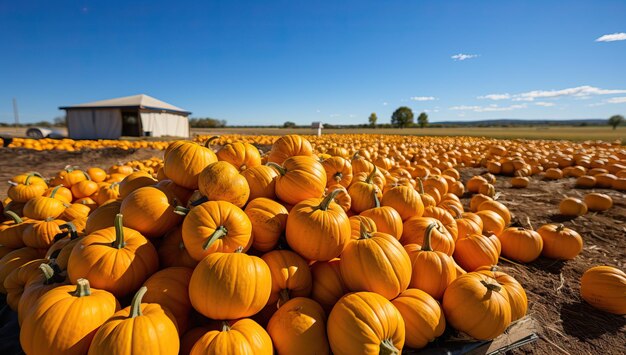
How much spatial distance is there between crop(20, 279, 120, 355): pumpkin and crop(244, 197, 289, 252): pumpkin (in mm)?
951

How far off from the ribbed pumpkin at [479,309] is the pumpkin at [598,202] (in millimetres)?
5146

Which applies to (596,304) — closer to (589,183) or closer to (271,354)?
(271,354)

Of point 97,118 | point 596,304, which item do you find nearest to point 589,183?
point 596,304

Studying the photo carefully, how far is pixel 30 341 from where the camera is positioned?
4.67 feet

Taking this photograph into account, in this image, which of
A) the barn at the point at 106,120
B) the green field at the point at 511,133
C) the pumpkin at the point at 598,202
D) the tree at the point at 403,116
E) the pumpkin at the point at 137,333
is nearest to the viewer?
the pumpkin at the point at 137,333

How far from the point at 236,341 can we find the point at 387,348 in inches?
30.5

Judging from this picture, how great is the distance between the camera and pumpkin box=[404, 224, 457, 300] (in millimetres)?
2029

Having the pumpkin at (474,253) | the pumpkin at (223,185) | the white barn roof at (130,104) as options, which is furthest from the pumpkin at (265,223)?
the white barn roof at (130,104)

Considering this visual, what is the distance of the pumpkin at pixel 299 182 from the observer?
7.77 feet

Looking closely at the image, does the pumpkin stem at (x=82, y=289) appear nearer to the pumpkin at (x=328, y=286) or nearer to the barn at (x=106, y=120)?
the pumpkin at (x=328, y=286)

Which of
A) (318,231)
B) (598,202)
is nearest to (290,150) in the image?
(318,231)

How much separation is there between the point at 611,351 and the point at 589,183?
22.9 ft

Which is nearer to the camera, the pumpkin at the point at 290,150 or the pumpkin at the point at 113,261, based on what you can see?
the pumpkin at the point at 113,261

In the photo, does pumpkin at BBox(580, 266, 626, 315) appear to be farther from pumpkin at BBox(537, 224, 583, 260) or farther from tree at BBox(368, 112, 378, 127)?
tree at BBox(368, 112, 378, 127)
